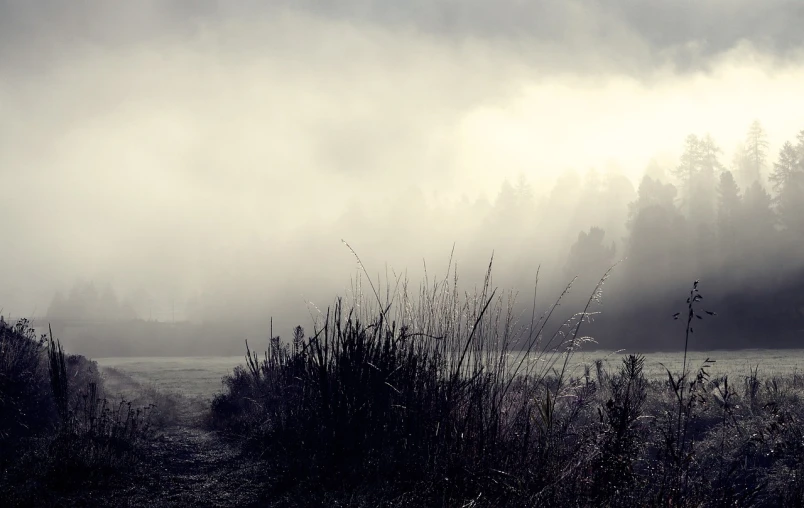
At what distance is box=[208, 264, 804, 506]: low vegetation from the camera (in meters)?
4.52

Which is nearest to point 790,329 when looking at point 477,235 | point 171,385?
point 477,235

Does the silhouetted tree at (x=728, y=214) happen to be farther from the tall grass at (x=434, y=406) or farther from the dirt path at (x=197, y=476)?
the tall grass at (x=434, y=406)

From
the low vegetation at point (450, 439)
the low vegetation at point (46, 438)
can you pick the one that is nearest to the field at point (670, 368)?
the low vegetation at point (46, 438)

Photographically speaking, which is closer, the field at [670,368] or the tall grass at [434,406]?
the tall grass at [434,406]

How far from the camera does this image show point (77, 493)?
6.35m

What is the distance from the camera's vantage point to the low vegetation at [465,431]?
4.52m

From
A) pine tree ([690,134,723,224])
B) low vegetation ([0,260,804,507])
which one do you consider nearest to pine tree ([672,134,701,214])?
pine tree ([690,134,723,224])

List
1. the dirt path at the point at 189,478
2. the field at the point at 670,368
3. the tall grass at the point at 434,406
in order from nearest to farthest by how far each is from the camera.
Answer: the tall grass at the point at 434,406 → the dirt path at the point at 189,478 → the field at the point at 670,368

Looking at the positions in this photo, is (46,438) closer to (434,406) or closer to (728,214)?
(434,406)

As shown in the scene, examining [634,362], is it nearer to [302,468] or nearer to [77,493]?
[302,468]

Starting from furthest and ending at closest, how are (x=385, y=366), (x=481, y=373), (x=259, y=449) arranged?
(x=259, y=449) → (x=385, y=366) → (x=481, y=373)

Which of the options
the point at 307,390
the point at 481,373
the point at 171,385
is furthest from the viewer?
the point at 171,385

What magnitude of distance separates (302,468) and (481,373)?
222cm

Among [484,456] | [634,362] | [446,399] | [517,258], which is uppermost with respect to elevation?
[517,258]
